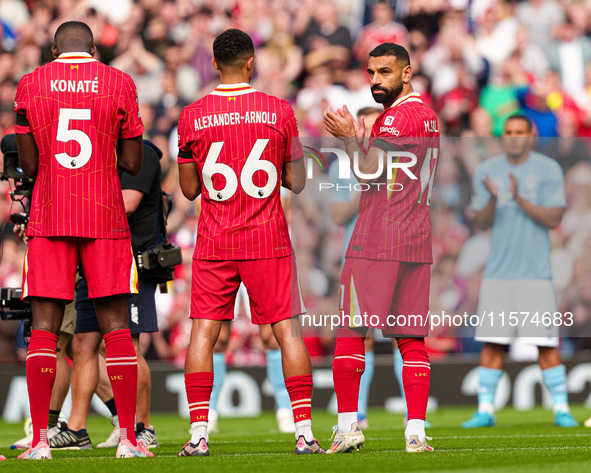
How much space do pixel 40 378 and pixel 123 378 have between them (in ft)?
1.43

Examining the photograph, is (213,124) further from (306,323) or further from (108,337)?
(306,323)

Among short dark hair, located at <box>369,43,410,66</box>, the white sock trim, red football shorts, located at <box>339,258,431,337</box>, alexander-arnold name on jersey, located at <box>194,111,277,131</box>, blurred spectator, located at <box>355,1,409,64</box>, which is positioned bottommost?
the white sock trim

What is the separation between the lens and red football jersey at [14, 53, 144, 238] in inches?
218

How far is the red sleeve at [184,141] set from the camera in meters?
5.79

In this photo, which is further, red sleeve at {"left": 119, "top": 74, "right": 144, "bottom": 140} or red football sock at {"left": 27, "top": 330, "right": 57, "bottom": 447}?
red sleeve at {"left": 119, "top": 74, "right": 144, "bottom": 140}

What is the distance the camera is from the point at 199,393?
5719 mm

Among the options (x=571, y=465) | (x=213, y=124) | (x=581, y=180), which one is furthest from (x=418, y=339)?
Answer: (x=581, y=180)

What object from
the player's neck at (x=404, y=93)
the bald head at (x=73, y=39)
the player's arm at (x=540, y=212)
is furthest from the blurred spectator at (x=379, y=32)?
the bald head at (x=73, y=39)

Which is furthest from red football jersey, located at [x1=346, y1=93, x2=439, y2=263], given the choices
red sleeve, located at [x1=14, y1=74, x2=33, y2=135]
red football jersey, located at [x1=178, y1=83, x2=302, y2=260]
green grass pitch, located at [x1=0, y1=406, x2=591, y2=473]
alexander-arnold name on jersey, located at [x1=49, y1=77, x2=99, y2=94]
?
red sleeve, located at [x1=14, y1=74, x2=33, y2=135]

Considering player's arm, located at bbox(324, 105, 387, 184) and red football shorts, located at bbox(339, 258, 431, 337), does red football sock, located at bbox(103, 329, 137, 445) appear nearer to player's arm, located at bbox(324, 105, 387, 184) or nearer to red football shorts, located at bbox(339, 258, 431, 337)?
red football shorts, located at bbox(339, 258, 431, 337)

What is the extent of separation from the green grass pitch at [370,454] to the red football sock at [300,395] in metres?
0.23

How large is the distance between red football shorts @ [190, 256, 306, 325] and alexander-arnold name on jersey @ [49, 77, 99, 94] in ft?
3.69

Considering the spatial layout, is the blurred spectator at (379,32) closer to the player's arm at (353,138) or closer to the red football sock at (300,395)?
the player's arm at (353,138)

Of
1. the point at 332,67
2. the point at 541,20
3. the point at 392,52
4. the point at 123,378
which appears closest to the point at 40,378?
the point at 123,378
